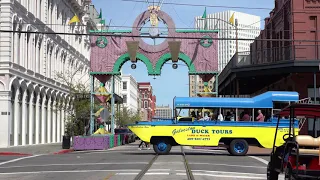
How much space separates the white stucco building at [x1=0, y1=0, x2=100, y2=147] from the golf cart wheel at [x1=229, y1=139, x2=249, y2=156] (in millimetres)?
13715

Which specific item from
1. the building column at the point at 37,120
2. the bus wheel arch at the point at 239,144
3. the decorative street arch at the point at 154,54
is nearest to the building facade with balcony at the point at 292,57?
the decorative street arch at the point at 154,54

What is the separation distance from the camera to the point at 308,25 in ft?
119

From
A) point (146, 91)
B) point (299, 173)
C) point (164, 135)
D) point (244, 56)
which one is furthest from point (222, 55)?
point (146, 91)

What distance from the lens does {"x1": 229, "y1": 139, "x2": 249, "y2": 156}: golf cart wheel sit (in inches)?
1000

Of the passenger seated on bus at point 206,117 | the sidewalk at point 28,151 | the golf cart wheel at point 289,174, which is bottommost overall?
the sidewalk at point 28,151

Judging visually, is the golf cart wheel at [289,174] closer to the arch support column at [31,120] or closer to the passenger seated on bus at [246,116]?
the passenger seated on bus at [246,116]

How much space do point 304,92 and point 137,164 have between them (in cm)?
2013

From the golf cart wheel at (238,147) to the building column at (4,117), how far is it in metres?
19.5

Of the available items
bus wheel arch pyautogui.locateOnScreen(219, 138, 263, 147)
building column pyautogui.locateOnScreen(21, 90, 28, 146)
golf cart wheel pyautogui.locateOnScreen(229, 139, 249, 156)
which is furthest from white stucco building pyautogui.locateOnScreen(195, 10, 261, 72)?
golf cart wheel pyautogui.locateOnScreen(229, 139, 249, 156)

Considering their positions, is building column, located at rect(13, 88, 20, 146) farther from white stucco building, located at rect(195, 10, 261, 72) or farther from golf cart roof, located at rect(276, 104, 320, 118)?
golf cart roof, located at rect(276, 104, 320, 118)

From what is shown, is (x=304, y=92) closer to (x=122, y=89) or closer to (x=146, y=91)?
(x=122, y=89)

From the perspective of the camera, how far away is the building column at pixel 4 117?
38.0 m

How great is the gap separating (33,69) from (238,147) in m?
24.9

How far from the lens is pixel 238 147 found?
25578 mm
